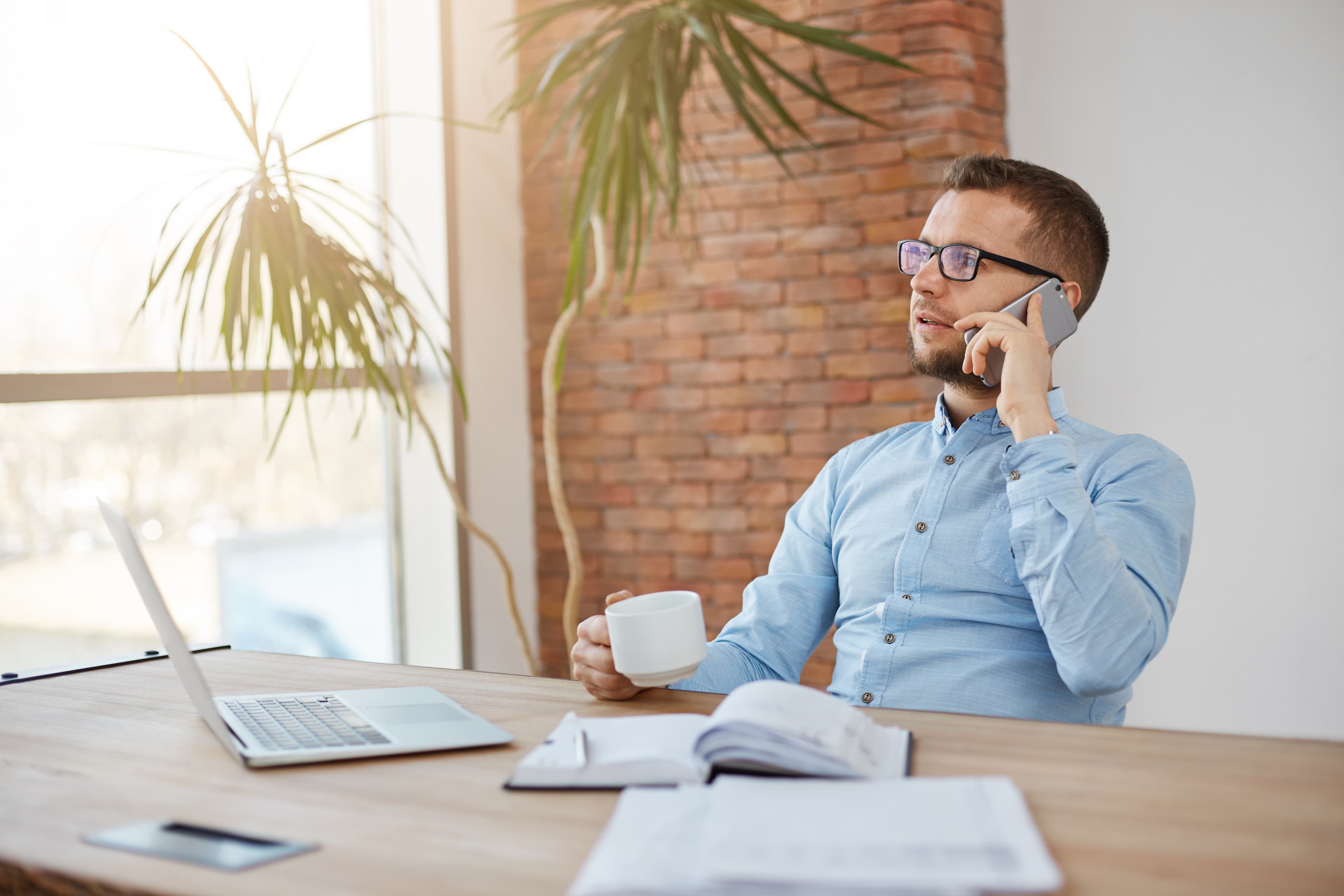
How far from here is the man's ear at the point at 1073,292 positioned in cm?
178

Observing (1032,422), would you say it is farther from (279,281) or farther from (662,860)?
(279,281)

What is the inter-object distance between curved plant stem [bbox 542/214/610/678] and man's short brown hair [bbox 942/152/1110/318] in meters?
1.28

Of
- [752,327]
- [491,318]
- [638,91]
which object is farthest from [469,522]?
[638,91]

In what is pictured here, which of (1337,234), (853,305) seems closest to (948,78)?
(853,305)

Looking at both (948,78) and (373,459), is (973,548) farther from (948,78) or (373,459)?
(373,459)

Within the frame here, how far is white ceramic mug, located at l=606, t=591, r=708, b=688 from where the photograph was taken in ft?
3.97

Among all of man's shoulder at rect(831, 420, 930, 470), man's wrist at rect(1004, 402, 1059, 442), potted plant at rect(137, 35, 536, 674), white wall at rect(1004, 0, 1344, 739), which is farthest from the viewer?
white wall at rect(1004, 0, 1344, 739)

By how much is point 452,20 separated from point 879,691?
9.33 feet

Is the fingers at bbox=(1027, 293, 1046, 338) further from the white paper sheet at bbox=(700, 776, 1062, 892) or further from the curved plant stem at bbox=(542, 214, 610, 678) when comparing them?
the curved plant stem at bbox=(542, 214, 610, 678)

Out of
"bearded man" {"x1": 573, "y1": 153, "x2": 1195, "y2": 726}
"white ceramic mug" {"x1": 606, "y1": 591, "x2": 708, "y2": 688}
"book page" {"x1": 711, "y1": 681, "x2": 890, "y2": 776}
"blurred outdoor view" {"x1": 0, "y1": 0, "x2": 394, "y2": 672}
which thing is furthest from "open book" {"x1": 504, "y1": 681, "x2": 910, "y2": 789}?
"blurred outdoor view" {"x1": 0, "y1": 0, "x2": 394, "y2": 672}

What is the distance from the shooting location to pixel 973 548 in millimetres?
1604

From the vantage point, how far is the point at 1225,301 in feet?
9.21

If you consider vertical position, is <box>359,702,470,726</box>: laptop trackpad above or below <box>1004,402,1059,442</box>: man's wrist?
below

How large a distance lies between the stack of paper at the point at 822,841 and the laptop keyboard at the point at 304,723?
1.30 feet
